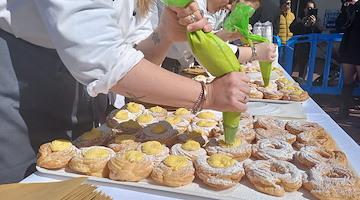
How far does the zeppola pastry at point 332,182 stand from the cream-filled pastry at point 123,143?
63 centimetres

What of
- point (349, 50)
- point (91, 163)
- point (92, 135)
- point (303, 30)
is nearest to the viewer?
point (91, 163)

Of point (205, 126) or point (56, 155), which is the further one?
point (205, 126)

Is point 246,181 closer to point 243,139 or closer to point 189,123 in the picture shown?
point 243,139

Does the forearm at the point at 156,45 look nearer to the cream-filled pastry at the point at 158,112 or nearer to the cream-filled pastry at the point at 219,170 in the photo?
the cream-filled pastry at the point at 158,112

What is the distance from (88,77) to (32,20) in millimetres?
327

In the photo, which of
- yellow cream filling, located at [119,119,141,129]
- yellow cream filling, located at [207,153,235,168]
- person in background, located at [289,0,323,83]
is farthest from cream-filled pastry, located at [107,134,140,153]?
person in background, located at [289,0,323,83]

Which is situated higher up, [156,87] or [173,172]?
[156,87]

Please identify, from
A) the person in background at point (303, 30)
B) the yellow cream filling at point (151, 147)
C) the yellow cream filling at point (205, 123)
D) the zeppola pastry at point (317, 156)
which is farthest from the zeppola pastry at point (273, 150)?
the person in background at point (303, 30)

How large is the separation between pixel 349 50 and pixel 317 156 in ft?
13.6

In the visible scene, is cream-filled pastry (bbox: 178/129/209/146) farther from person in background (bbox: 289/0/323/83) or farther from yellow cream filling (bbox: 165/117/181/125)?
person in background (bbox: 289/0/323/83)

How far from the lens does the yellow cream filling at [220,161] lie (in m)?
1.05

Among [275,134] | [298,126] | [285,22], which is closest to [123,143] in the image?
[275,134]

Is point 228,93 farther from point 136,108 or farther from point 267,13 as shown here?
point 267,13

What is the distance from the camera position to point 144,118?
1482 millimetres
